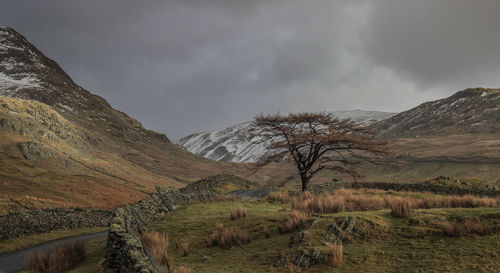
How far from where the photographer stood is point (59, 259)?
459 inches

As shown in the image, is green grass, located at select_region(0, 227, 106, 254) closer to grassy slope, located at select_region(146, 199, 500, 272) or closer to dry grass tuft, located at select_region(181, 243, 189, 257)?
grassy slope, located at select_region(146, 199, 500, 272)

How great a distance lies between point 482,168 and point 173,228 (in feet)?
432

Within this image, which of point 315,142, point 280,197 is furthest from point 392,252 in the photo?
point 280,197

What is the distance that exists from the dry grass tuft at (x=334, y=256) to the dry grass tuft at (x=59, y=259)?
962 centimetres

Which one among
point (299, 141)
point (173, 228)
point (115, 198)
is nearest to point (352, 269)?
point (173, 228)

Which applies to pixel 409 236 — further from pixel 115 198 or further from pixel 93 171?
pixel 93 171

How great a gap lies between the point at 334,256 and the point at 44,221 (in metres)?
25.9

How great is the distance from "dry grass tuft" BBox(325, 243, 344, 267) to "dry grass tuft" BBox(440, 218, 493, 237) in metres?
3.35

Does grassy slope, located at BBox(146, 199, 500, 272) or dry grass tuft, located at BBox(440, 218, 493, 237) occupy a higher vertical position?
dry grass tuft, located at BBox(440, 218, 493, 237)

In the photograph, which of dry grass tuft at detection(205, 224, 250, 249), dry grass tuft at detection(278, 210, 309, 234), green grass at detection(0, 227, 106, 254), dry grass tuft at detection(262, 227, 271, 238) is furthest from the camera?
green grass at detection(0, 227, 106, 254)

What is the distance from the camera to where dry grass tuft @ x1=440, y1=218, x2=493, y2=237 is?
8.62 metres

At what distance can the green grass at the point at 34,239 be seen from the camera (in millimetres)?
20214

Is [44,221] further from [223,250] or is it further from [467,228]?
[467,228]

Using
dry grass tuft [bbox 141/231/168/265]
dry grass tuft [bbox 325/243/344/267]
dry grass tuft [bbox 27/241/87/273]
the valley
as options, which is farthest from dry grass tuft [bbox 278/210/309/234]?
dry grass tuft [bbox 27/241/87/273]
